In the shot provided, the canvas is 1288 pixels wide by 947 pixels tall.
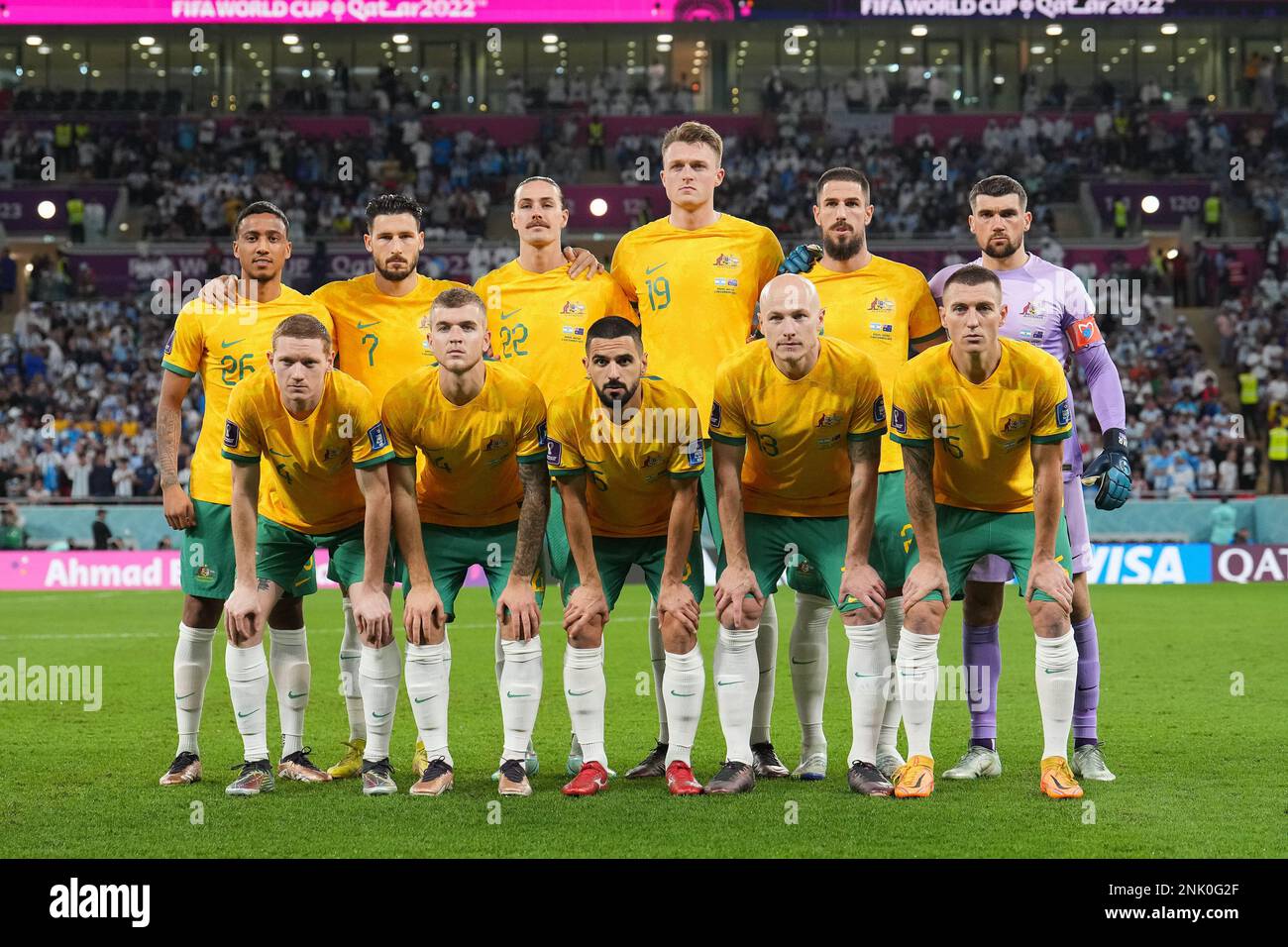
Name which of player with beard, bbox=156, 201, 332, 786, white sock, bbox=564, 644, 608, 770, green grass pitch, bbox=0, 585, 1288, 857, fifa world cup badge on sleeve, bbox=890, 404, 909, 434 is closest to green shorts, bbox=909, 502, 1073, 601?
fifa world cup badge on sleeve, bbox=890, 404, 909, 434

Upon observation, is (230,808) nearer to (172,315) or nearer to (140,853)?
(140,853)

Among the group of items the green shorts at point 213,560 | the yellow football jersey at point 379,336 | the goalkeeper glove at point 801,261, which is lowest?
the green shorts at point 213,560

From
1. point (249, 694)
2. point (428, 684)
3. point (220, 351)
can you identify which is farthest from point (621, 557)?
point (220, 351)

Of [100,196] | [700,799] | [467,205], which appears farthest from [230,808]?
[100,196]

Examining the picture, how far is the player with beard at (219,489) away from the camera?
7.07m

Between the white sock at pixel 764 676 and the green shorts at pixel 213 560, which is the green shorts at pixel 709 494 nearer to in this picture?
the white sock at pixel 764 676

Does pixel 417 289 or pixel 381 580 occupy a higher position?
pixel 417 289

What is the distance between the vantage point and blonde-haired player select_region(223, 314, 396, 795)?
649cm

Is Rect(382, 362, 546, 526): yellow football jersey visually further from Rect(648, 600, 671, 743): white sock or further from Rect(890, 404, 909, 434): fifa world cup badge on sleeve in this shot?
Rect(890, 404, 909, 434): fifa world cup badge on sleeve

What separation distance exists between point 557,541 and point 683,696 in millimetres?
957

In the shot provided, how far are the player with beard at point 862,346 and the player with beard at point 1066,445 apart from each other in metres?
0.29

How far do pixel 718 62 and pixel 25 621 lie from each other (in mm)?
23401

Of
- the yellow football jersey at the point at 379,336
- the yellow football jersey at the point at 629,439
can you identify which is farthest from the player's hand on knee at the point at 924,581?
the yellow football jersey at the point at 379,336

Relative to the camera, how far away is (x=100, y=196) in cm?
3212
